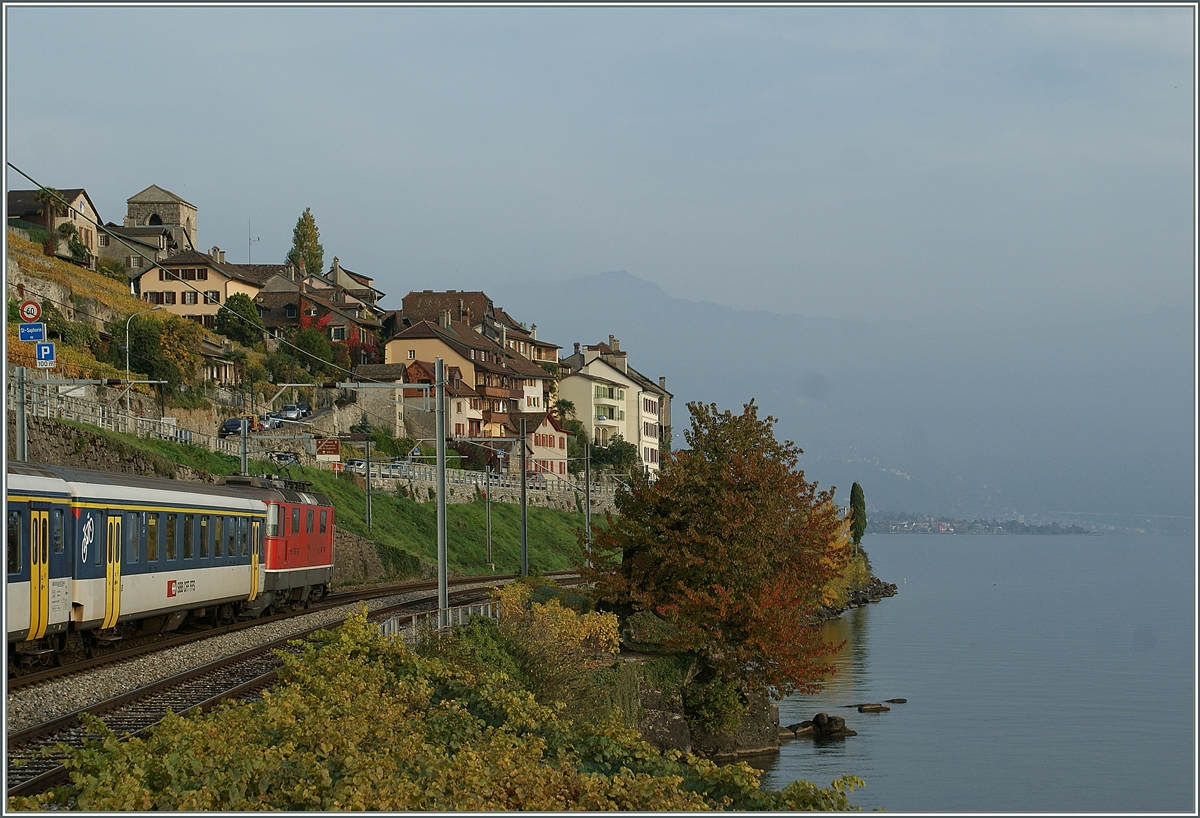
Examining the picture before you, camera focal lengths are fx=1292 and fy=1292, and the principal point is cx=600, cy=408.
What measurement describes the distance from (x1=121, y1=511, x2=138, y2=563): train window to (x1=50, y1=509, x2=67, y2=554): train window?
9.34 feet

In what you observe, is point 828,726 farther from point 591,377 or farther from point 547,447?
point 591,377

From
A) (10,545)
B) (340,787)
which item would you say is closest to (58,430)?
(10,545)

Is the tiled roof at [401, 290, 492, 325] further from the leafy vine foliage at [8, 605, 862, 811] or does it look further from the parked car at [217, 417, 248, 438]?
the leafy vine foliage at [8, 605, 862, 811]

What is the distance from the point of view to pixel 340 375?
98.2 m

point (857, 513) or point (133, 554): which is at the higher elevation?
point (133, 554)

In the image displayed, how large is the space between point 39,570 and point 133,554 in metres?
4.37

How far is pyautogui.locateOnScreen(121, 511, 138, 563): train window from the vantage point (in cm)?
2328

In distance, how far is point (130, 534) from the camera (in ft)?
77.2

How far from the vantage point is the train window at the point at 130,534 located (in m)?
23.3

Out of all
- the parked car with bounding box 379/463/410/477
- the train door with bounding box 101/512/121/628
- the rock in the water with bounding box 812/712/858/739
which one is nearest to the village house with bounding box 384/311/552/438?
the parked car with bounding box 379/463/410/477

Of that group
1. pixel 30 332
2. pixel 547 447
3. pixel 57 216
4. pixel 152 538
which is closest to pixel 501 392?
pixel 547 447

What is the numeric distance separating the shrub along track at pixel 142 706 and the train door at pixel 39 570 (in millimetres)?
1814

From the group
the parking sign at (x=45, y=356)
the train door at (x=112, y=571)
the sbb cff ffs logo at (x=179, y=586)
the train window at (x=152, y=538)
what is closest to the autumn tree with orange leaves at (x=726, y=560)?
the sbb cff ffs logo at (x=179, y=586)

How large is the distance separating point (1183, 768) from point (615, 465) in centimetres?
8085
